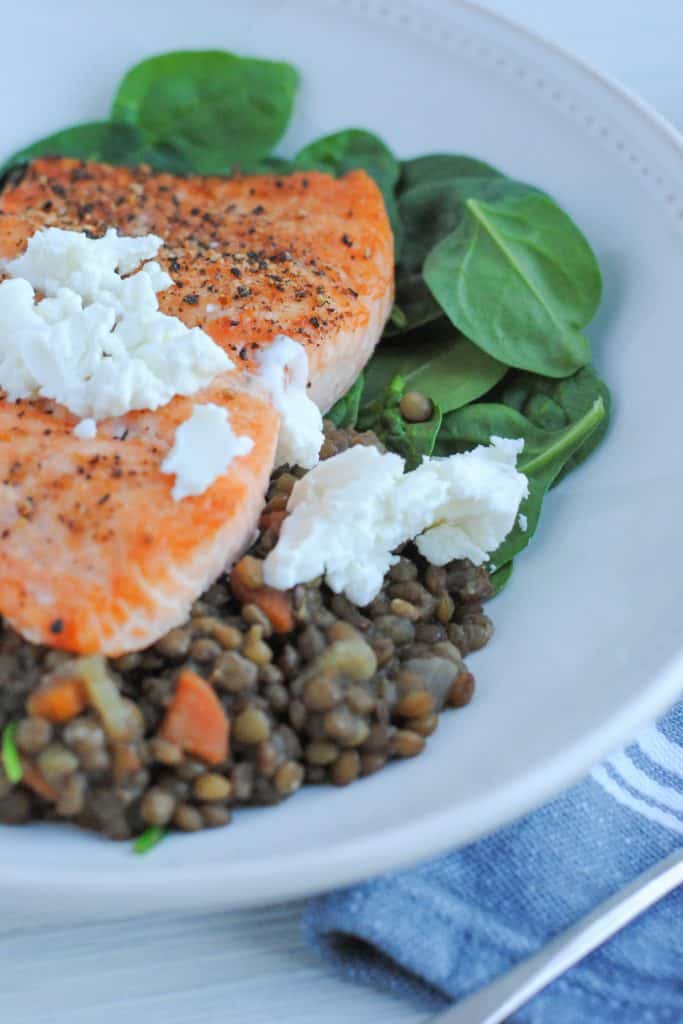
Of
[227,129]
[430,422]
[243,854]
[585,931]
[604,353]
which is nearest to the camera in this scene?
[243,854]

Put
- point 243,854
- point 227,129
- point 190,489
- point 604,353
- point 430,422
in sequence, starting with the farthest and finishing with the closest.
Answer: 1. point 227,129
2. point 604,353
3. point 430,422
4. point 190,489
5. point 243,854

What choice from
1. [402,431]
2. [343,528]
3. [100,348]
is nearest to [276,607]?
[343,528]

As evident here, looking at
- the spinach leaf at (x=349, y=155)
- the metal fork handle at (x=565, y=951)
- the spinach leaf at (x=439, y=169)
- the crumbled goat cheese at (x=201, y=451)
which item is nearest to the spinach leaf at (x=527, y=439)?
the crumbled goat cheese at (x=201, y=451)

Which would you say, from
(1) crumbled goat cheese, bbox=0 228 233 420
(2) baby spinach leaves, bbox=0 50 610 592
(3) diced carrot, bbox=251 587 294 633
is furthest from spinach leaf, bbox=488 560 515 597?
(1) crumbled goat cheese, bbox=0 228 233 420

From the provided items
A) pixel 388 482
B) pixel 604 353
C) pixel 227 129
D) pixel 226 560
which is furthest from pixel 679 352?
pixel 227 129

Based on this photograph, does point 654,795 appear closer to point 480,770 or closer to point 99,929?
point 480,770

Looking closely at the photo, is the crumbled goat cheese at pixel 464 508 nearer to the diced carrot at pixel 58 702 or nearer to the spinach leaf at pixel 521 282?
the spinach leaf at pixel 521 282

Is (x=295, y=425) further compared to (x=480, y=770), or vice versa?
(x=295, y=425)
